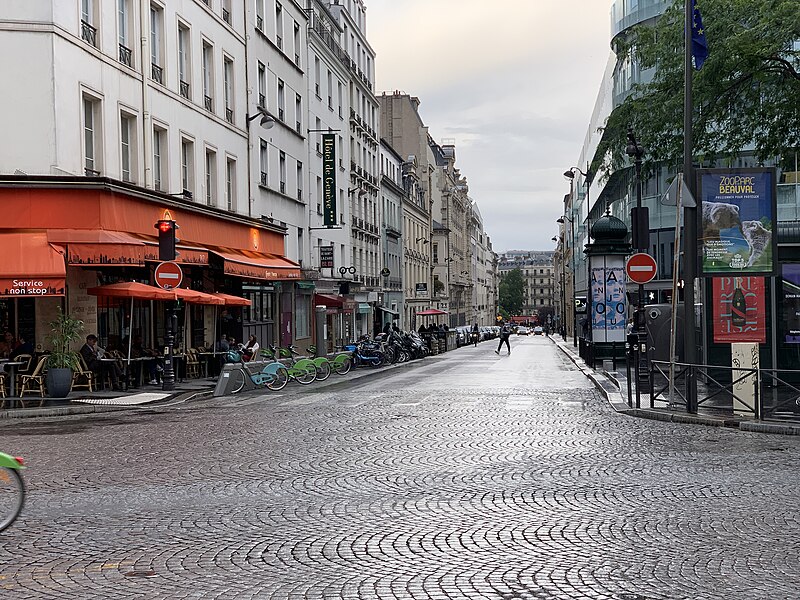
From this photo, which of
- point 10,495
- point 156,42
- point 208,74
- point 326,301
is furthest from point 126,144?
point 10,495

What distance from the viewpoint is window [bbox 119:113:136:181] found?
26.4 meters

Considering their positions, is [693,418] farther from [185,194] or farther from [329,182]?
[329,182]

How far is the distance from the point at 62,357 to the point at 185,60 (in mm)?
13612

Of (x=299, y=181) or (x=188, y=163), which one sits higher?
(x=299, y=181)

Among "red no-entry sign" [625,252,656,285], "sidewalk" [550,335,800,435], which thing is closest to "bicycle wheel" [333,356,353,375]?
"sidewalk" [550,335,800,435]

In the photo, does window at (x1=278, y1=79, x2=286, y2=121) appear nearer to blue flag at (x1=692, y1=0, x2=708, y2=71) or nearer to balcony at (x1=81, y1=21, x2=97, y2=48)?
balcony at (x1=81, y1=21, x2=97, y2=48)

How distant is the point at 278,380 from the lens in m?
25.0

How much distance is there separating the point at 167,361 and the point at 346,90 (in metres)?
37.1

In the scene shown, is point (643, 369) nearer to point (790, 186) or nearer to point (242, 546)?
point (242, 546)

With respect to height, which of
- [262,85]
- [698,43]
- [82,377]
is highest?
[262,85]

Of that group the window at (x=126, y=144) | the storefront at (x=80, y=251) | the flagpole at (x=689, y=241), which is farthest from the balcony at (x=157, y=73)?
the flagpole at (x=689, y=241)

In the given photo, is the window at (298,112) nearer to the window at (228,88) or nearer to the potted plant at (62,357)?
the window at (228,88)

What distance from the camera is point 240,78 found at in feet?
118

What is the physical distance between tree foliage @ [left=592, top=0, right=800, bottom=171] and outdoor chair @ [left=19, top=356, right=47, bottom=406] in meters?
13.3
